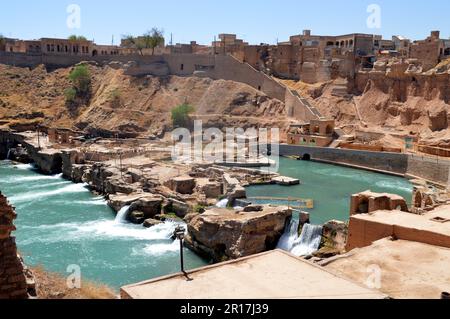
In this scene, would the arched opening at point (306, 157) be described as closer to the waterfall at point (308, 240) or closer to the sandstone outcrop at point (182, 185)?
the sandstone outcrop at point (182, 185)

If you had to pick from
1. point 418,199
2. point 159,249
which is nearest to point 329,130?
point 418,199

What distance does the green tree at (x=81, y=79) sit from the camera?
48750mm

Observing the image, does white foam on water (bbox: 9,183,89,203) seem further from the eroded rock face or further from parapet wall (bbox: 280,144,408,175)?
parapet wall (bbox: 280,144,408,175)

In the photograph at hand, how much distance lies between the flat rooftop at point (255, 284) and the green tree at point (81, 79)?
140 feet

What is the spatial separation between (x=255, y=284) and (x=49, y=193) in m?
22.5

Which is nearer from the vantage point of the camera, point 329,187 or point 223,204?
point 223,204

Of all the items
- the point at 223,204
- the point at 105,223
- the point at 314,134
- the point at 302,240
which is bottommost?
the point at 105,223

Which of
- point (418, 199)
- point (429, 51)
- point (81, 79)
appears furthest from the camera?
point (81, 79)

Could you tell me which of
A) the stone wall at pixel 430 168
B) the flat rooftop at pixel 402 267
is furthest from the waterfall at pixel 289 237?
the stone wall at pixel 430 168

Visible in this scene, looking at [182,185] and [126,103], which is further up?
[126,103]

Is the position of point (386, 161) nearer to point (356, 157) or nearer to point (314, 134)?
point (356, 157)

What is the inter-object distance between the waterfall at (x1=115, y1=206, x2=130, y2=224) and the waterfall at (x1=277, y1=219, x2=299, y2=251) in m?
7.95

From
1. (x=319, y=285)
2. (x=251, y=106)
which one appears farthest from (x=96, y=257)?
(x=251, y=106)

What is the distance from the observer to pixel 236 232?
18281 millimetres
